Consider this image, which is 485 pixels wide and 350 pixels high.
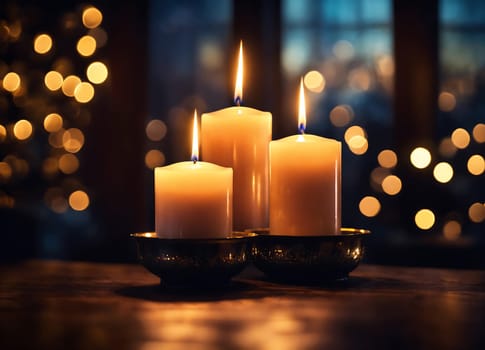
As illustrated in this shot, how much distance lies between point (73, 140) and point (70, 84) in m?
0.25

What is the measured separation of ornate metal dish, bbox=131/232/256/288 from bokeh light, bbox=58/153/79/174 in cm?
218

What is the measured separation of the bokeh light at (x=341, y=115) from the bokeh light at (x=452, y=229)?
76 cm

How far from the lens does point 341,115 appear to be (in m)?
3.30

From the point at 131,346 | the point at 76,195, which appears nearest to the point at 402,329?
the point at 131,346

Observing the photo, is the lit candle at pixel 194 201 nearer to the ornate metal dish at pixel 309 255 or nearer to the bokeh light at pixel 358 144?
the ornate metal dish at pixel 309 255

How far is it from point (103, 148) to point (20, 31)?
2.13ft

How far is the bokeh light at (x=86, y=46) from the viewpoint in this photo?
306cm

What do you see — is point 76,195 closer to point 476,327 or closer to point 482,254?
point 482,254

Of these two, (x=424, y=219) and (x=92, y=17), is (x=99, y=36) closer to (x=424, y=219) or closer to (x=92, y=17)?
(x=92, y=17)

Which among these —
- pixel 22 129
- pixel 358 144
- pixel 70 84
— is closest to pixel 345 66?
pixel 358 144

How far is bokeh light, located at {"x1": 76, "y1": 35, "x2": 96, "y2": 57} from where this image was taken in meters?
3.06

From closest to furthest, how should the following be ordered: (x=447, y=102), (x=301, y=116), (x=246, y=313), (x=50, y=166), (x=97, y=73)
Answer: (x=246, y=313)
(x=301, y=116)
(x=447, y=102)
(x=97, y=73)
(x=50, y=166)

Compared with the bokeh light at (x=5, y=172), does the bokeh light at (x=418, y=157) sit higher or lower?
higher

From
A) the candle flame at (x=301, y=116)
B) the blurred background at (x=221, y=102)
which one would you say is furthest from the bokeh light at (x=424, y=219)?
the candle flame at (x=301, y=116)
